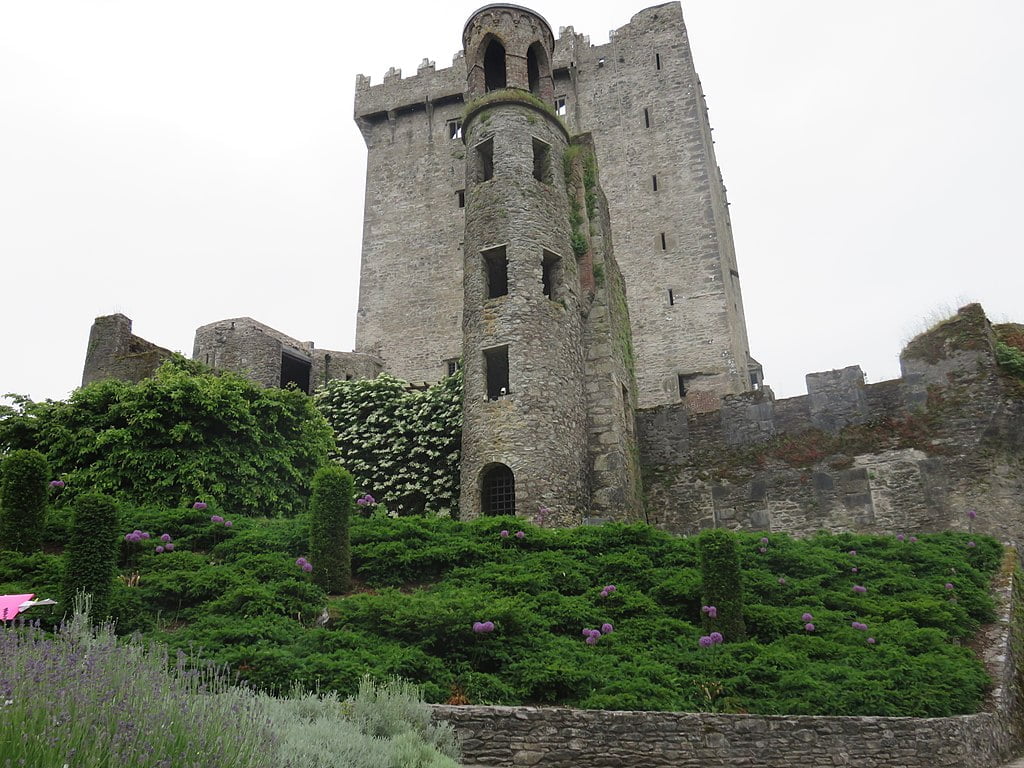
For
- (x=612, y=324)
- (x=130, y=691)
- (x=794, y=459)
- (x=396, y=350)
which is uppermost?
(x=396, y=350)

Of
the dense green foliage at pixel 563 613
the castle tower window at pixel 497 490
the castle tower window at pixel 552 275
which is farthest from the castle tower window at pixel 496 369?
the dense green foliage at pixel 563 613

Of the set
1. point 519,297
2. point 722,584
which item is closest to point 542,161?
point 519,297

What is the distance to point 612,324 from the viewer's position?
68.2 ft

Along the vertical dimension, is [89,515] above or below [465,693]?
above

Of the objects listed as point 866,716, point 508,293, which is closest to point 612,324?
point 508,293

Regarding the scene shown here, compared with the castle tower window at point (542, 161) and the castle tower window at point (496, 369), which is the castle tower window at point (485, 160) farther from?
the castle tower window at point (496, 369)

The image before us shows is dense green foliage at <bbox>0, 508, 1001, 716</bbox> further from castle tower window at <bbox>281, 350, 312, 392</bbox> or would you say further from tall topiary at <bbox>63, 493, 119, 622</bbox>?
castle tower window at <bbox>281, 350, 312, 392</bbox>

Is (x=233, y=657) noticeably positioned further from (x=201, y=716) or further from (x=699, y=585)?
(x=699, y=585)

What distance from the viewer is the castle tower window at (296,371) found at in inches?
1107

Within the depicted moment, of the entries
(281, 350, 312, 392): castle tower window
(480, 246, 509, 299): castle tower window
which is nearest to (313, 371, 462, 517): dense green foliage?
(480, 246, 509, 299): castle tower window

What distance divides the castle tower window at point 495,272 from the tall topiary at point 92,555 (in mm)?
11604

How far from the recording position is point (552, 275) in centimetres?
2033

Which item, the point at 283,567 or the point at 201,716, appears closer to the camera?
the point at 201,716

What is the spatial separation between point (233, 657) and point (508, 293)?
12.2 meters
